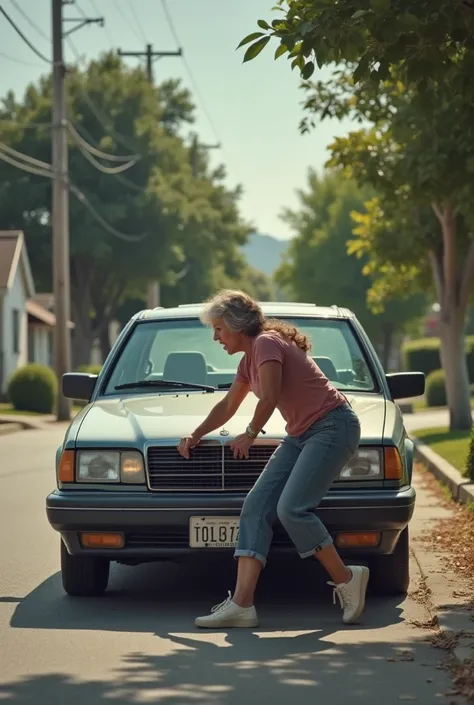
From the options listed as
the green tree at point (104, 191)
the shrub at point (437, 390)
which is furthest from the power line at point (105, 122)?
the shrub at point (437, 390)

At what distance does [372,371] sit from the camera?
9.31 metres

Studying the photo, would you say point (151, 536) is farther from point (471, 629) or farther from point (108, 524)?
point (471, 629)

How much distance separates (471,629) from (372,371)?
251 centimetres

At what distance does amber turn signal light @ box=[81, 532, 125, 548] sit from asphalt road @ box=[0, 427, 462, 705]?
1.23ft

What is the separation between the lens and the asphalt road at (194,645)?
19.7 ft

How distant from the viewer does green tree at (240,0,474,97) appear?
844 centimetres

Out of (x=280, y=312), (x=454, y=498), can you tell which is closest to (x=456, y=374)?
Result: (x=454, y=498)

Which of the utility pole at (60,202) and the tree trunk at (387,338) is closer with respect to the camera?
the utility pole at (60,202)

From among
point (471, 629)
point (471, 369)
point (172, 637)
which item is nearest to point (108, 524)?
point (172, 637)

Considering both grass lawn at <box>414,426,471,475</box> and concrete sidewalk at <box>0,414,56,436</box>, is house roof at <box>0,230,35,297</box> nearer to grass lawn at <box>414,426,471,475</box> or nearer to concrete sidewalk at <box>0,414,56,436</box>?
concrete sidewalk at <box>0,414,56,436</box>

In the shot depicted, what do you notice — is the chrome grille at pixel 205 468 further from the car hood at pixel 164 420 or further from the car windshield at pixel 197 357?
the car windshield at pixel 197 357

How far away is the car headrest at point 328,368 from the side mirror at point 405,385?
13.7 inches

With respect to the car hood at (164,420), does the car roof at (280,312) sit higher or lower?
higher

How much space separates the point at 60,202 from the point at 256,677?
2889cm
